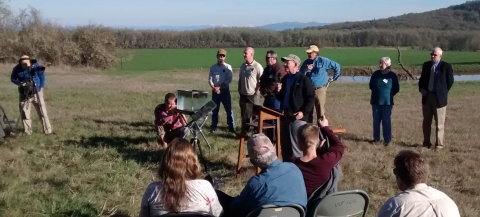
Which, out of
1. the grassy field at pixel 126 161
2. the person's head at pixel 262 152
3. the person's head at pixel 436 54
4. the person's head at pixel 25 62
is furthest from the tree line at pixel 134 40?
the person's head at pixel 262 152

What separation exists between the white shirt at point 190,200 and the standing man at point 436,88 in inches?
235

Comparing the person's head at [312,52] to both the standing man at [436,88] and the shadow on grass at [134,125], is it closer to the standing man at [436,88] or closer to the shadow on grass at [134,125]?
the standing man at [436,88]

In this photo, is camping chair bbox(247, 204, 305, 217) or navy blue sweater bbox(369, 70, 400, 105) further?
navy blue sweater bbox(369, 70, 400, 105)

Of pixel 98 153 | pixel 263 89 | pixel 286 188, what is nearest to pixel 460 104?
pixel 263 89

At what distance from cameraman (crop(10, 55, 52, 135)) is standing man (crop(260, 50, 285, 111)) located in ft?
13.3

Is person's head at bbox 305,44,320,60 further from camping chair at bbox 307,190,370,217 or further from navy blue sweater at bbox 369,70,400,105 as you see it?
camping chair at bbox 307,190,370,217

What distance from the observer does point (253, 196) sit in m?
3.67

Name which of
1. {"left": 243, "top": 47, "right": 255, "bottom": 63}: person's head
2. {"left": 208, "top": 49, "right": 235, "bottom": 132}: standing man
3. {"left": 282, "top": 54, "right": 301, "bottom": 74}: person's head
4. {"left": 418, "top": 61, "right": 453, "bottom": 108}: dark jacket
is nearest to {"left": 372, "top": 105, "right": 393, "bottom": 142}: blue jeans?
{"left": 418, "top": 61, "right": 453, "bottom": 108}: dark jacket

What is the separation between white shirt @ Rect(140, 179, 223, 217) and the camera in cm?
354

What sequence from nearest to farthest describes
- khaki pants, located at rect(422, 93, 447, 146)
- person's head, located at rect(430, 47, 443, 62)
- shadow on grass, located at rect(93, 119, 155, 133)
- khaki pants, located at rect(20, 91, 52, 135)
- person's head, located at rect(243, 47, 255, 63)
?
person's head, located at rect(430, 47, 443, 62)
khaki pants, located at rect(422, 93, 447, 146)
person's head, located at rect(243, 47, 255, 63)
khaki pants, located at rect(20, 91, 52, 135)
shadow on grass, located at rect(93, 119, 155, 133)

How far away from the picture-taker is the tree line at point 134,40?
36.8 m

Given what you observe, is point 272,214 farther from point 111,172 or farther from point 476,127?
point 476,127

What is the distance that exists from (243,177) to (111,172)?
1655 mm

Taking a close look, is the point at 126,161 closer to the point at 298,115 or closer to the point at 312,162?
the point at 298,115
